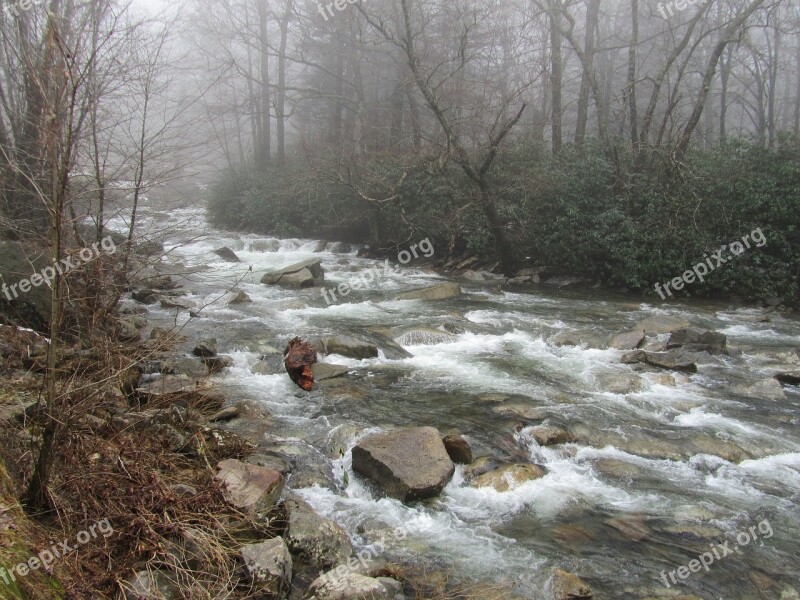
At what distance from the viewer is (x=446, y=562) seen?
4211 mm

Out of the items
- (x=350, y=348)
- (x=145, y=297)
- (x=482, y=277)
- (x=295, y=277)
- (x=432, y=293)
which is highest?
(x=295, y=277)

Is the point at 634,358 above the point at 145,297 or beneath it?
beneath

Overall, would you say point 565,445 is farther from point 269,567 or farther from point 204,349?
point 204,349

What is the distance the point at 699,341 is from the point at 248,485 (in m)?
7.76

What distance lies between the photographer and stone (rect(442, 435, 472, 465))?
18.4 feet

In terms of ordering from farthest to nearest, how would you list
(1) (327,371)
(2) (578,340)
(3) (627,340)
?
(2) (578,340)
(3) (627,340)
(1) (327,371)

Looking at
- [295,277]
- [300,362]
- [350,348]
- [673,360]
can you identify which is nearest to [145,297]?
[295,277]

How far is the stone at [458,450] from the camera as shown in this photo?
560cm

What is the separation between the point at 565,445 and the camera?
6074 millimetres

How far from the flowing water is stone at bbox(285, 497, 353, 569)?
262mm

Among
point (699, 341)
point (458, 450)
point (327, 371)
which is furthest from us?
point (699, 341)

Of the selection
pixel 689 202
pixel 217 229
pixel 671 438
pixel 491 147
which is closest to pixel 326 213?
pixel 217 229

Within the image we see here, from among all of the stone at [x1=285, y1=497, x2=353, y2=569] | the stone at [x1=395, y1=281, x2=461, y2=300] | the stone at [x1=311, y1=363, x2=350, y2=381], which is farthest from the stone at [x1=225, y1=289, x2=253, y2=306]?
the stone at [x1=285, y1=497, x2=353, y2=569]

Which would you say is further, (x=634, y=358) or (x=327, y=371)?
(x=634, y=358)
